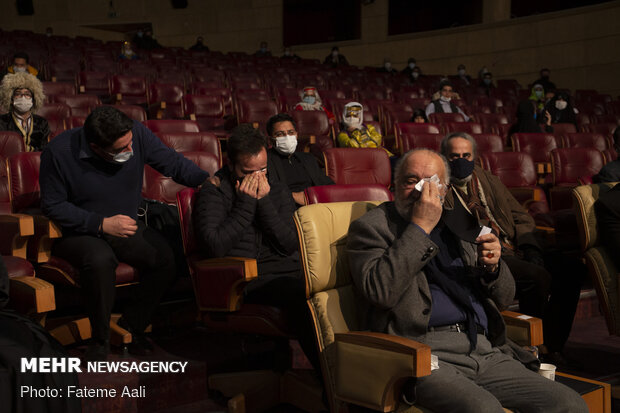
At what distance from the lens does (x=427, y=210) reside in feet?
4.78

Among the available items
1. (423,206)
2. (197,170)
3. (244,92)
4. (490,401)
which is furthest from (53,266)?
(244,92)

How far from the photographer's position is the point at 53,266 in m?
2.20

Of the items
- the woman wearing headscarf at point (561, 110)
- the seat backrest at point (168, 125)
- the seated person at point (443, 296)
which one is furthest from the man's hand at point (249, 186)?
the woman wearing headscarf at point (561, 110)

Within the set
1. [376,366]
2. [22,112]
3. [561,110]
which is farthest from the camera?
[561,110]

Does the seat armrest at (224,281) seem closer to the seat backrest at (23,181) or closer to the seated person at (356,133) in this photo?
the seat backrest at (23,181)

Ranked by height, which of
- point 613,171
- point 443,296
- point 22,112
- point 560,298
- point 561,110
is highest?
point 561,110

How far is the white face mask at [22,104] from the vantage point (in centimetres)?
337

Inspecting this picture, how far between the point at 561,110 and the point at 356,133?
148 inches

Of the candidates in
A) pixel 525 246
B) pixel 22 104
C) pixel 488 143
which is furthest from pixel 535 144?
pixel 22 104

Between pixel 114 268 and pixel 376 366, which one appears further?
pixel 114 268

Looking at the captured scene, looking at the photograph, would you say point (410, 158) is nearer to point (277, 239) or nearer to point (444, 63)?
point (277, 239)

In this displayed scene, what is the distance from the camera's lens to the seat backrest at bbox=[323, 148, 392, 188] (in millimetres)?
3111

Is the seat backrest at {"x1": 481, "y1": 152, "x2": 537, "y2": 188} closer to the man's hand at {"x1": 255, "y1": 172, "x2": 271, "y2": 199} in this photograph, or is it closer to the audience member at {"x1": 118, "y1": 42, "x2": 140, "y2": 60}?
the man's hand at {"x1": 255, "y1": 172, "x2": 271, "y2": 199}

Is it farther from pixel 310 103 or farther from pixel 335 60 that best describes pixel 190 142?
pixel 335 60
